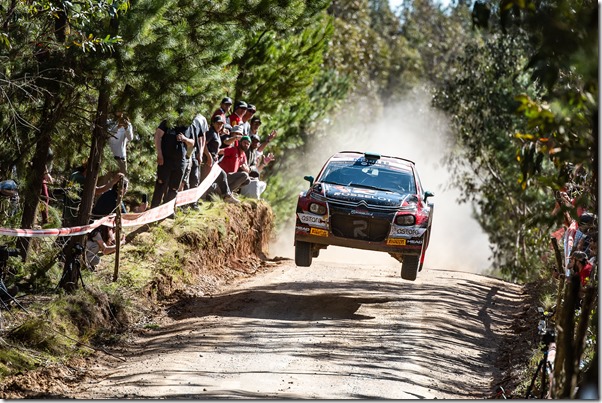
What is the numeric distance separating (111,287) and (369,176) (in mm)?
4657

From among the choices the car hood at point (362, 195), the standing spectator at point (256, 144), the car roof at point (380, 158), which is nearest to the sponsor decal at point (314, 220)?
the car hood at point (362, 195)

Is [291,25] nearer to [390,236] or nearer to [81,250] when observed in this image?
[390,236]

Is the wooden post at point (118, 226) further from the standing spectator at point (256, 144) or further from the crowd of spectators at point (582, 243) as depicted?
the standing spectator at point (256, 144)

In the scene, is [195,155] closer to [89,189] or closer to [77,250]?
[89,189]

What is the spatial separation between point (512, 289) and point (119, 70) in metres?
9.84

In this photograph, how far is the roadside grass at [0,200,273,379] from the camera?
446 inches

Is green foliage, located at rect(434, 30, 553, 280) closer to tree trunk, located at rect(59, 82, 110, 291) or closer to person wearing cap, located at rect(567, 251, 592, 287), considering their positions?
person wearing cap, located at rect(567, 251, 592, 287)

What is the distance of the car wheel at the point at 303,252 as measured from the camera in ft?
50.3

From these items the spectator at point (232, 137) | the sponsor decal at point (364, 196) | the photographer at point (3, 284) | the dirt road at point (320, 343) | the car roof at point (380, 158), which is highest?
the spectator at point (232, 137)

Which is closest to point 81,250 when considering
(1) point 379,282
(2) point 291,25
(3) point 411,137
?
(2) point 291,25

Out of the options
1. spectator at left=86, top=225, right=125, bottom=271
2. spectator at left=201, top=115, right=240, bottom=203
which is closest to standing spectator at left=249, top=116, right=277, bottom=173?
spectator at left=201, top=115, right=240, bottom=203

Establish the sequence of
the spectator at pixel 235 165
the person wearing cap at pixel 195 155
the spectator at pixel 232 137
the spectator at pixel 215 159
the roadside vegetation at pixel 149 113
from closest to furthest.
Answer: the roadside vegetation at pixel 149 113 < the person wearing cap at pixel 195 155 < the spectator at pixel 215 159 < the spectator at pixel 232 137 < the spectator at pixel 235 165

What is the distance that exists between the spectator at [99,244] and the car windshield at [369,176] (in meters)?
3.48

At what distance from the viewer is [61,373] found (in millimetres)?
10844
